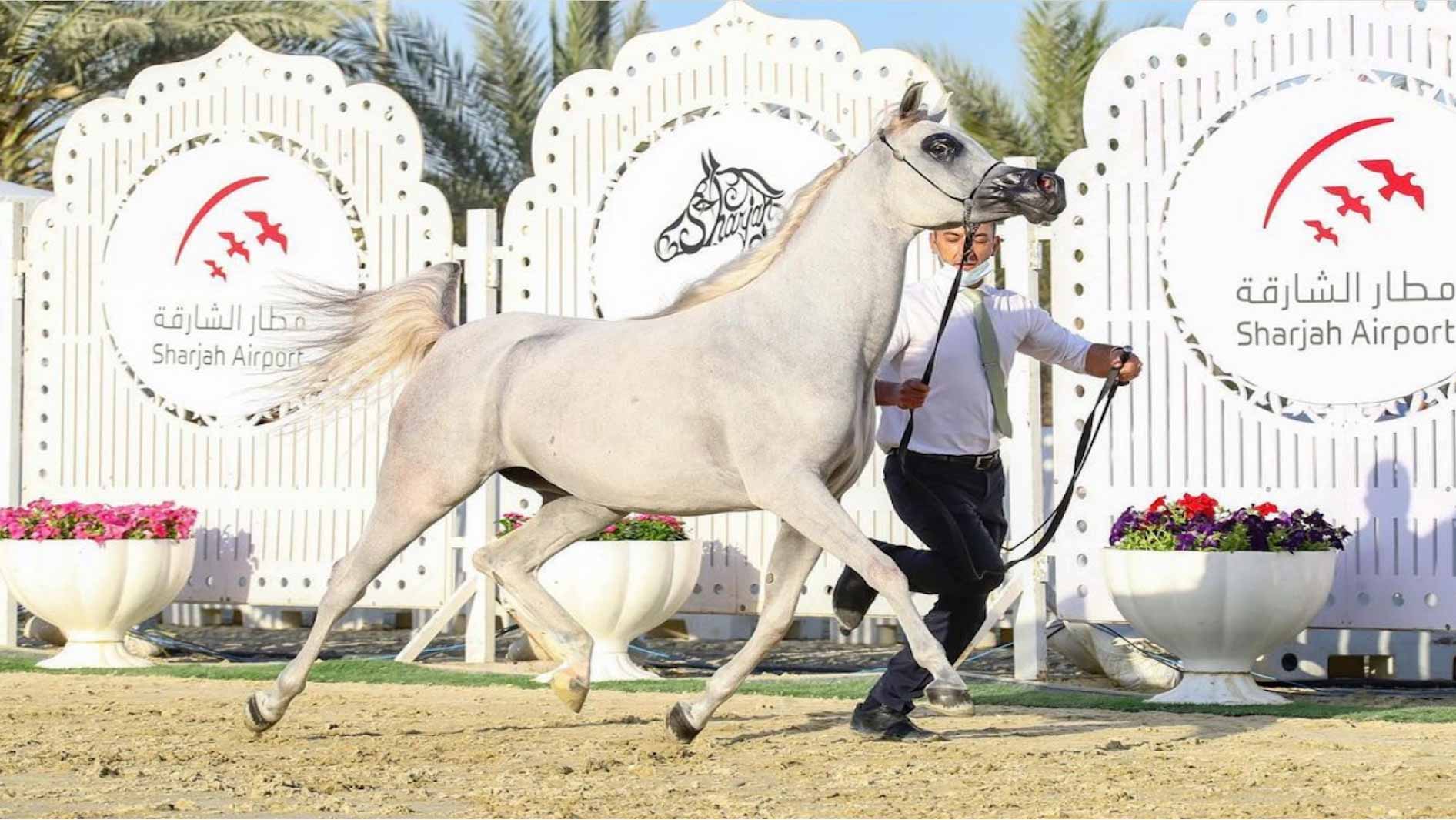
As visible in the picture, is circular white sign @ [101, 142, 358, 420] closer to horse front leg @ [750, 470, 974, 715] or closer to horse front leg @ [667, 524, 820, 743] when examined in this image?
horse front leg @ [667, 524, 820, 743]

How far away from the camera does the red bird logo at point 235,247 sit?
37.3 ft

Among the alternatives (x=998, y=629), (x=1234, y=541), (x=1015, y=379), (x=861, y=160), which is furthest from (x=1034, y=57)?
(x=861, y=160)

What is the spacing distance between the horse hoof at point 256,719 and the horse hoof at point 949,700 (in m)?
2.56

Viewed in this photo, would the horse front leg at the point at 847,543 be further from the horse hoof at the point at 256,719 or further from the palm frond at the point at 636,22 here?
the palm frond at the point at 636,22

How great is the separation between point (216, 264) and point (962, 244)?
225 inches

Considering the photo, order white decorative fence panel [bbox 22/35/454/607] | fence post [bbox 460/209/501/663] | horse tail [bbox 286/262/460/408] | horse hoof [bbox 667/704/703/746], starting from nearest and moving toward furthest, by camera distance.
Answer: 1. horse hoof [bbox 667/704/703/746]
2. horse tail [bbox 286/262/460/408]
3. fence post [bbox 460/209/501/663]
4. white decorative fence panel [bbox 22/35/454/607]

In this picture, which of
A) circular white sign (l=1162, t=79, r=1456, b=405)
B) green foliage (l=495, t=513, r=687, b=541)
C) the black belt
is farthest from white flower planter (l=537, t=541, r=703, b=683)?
the black belt

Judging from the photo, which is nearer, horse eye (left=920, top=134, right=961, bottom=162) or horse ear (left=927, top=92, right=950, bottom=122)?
horse eye (left=920, top=134, right=961, bottom=162)

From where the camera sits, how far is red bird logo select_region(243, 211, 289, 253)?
1130 cm

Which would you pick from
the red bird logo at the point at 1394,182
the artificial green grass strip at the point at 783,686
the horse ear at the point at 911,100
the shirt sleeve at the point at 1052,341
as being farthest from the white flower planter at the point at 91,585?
the red bird logo at the point at 1394,182

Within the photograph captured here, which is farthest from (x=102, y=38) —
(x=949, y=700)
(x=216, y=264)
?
(x=949, y=700)

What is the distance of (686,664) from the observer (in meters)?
10.7

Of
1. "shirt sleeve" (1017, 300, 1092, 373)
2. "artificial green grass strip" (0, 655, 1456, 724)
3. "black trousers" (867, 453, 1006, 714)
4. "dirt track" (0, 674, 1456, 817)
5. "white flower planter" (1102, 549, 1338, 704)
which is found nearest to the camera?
"dirt track" (0, 674, 1456, 817)

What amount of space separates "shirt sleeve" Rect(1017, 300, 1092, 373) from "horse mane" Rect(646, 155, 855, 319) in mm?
1068
